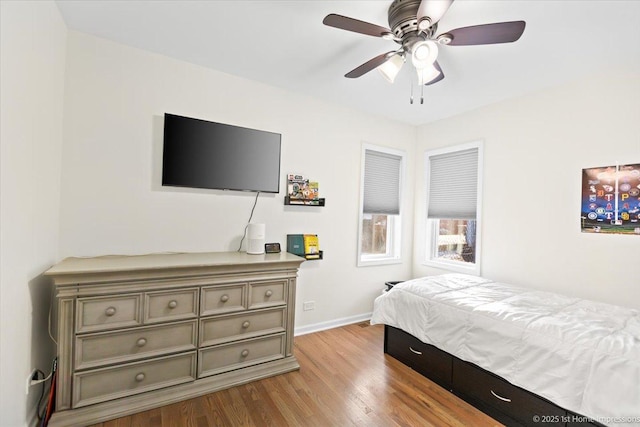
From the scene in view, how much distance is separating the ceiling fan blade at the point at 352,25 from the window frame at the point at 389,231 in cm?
190

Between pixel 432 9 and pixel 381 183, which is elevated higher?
pixel 432 9

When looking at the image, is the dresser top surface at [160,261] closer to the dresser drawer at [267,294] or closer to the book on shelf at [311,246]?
the dresser drawer at [267,294]

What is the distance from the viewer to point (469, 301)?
2223 mm

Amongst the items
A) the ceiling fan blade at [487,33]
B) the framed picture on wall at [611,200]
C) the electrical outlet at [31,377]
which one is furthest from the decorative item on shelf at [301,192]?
the framed picture on wall at [611,200]

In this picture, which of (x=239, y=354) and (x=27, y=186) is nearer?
(x=27, y=186)

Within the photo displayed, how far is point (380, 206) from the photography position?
3785 mm

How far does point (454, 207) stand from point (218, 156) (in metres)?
Answer: 2.85

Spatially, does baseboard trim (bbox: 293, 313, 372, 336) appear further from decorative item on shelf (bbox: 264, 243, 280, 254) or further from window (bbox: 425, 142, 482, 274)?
window (bbox: 425, 142, 482, 274)

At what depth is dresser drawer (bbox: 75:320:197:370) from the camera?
175 centimetres

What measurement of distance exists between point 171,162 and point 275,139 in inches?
38.2

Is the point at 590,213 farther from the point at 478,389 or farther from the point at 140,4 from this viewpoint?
the point at 140,4

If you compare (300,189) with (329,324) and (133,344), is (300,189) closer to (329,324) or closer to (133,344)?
(329,324)

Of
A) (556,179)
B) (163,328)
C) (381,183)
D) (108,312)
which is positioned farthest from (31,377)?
(556,179)

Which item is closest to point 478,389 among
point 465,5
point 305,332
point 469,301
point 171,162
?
point 469,301
